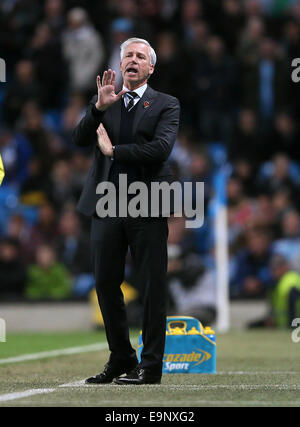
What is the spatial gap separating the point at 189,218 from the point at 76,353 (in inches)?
195

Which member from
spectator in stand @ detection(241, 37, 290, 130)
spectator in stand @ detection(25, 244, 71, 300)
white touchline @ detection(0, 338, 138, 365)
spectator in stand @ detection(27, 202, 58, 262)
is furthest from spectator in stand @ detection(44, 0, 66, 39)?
white touchline @ detection(0, 338, 138, 365)

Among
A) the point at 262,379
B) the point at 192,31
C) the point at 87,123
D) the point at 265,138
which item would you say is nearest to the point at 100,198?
the point at 87,123

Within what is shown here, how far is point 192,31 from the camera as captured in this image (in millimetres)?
17062

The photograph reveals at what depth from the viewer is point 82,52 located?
17.0 m

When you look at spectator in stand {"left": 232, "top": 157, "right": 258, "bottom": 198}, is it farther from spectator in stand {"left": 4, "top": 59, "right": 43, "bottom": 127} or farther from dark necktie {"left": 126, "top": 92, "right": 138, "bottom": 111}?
dark necktie {"left": 126, "top": 92, "right": 138, "bottom": 111}

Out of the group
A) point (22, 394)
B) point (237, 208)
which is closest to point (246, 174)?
point (237, 208)

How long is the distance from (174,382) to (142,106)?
67.5 inches

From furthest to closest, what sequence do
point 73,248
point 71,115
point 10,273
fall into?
point 71,115 → point 73,248 → point 10,273

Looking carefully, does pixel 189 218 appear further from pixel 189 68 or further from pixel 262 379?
pixel 262 379

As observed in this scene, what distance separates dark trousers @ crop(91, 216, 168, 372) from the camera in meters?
6.47

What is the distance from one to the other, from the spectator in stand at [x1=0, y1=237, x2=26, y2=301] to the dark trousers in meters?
8.22

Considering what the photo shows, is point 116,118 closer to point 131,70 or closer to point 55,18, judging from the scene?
point 131,70

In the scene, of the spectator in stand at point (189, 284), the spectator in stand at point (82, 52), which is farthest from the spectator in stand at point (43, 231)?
the spectator in stand at point (82, 52)

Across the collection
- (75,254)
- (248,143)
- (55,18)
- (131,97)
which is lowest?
(75,254)
